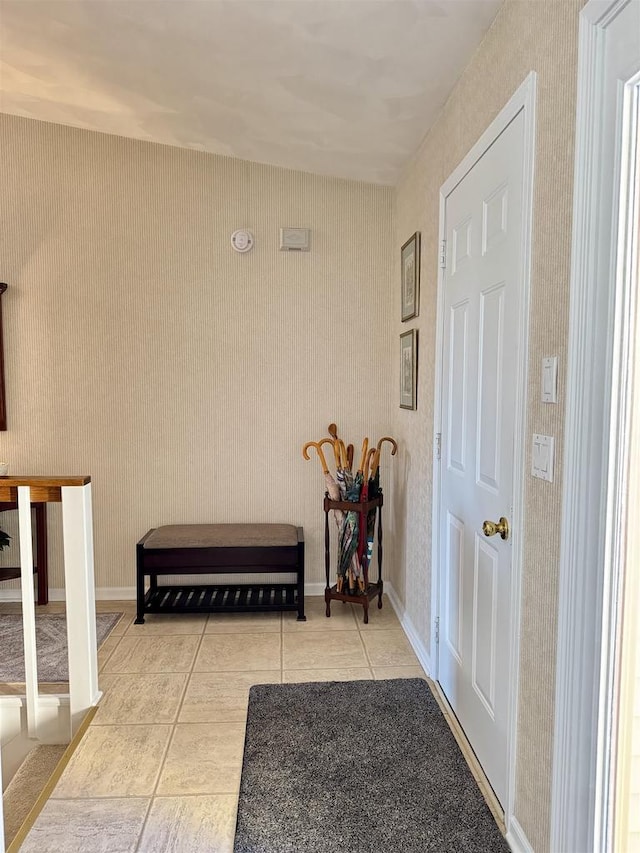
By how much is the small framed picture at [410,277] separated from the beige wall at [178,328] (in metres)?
0.37

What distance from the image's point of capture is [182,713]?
2283mm

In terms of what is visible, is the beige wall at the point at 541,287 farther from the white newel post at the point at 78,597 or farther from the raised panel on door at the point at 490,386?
the white newel post at the point at 78,597

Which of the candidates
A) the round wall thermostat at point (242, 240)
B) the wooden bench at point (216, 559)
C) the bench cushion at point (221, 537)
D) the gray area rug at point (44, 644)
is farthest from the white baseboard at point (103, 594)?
the round wall thermostat at point (242, 240)

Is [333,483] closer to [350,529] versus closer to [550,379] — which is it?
[350,529]

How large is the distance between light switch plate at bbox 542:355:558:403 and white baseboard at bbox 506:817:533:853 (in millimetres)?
1154

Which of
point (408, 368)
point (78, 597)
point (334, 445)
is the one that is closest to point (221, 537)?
point (334, 445)

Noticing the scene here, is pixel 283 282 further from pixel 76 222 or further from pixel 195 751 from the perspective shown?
pixel 195 751

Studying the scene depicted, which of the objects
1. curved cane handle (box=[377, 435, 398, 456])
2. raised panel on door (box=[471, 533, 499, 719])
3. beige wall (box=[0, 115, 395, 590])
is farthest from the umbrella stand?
raised panel on door (box=[471, 533, 499, 719])

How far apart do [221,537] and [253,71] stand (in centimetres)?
226

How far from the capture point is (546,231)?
4.74ft

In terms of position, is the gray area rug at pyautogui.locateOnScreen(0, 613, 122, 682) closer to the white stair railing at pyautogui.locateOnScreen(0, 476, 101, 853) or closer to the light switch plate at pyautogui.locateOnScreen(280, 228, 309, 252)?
the white stair railing at pyautogui.locateOnScreen(0, 476, 101, 853)

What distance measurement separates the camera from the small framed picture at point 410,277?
9.32 feet

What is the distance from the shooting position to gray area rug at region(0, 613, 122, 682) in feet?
8.67

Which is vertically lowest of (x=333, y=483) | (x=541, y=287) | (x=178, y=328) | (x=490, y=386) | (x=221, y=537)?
(x=221, y=537)
